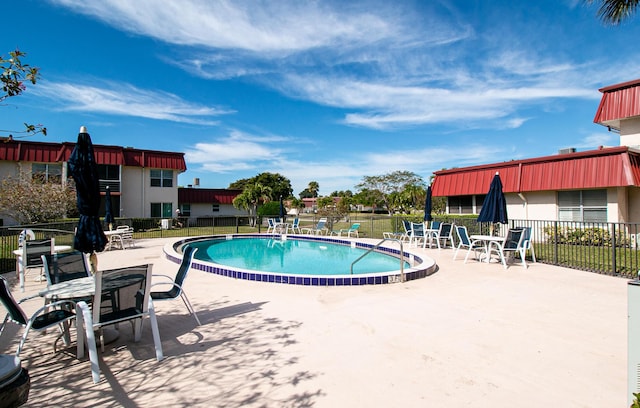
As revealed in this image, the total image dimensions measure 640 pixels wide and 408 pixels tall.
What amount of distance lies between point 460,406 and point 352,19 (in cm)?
1248

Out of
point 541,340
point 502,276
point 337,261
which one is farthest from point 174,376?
point 337,261

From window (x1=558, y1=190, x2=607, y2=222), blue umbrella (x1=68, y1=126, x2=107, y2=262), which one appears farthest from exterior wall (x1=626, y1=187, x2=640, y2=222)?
blue umbrella (x1=68, y1=126, x2=107, y2=262)

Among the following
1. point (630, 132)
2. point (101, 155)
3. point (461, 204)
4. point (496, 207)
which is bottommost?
point (496, 207)

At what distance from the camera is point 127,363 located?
330 cm

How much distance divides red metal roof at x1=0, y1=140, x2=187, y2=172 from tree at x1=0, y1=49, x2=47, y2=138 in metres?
23.0

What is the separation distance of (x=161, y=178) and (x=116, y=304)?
1009 inches

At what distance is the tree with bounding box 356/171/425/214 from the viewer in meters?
53.8

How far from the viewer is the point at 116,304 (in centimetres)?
338

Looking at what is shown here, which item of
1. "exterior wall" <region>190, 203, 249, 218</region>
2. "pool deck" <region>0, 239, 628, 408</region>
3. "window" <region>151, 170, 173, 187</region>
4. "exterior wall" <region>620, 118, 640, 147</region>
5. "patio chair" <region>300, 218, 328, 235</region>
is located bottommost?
"pool deck" <region>0, 239, 628, 408</region>

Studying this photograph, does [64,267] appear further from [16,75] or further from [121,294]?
[16,75]

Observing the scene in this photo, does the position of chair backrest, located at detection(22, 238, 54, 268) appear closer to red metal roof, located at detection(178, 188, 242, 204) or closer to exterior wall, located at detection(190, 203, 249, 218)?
red metal roof, located at detection(178, 188, 242, 204)

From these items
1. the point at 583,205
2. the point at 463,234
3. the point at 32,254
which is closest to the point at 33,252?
the point at 32,254

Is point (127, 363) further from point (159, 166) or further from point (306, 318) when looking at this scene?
point (159, 166)

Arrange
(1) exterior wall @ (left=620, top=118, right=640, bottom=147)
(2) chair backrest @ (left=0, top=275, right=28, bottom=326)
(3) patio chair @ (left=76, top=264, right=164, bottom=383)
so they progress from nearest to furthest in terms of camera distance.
A: (2) chair backrest @ (left=0, top=275, right=28, bottom=326) → (3) patio chair @ (left=76, top=264, right=164, bottom=383) → (1) exterior wall @ (left=620, top=118, right=640, bottom=147)
